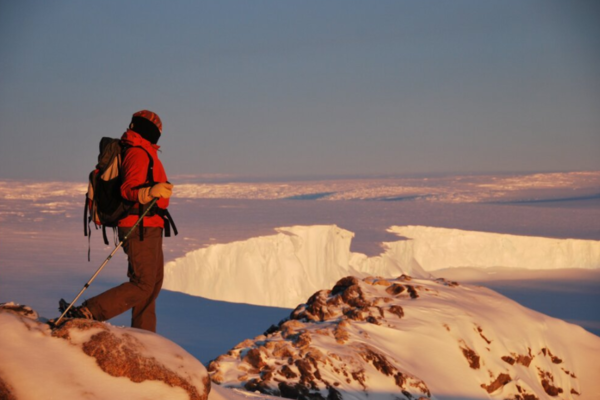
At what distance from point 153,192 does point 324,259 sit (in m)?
34.1

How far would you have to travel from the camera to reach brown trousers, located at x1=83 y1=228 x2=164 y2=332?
19.4 feet

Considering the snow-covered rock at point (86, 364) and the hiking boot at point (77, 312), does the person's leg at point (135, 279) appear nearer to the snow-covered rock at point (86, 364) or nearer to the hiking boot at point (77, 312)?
the hiking boot at point (77, 312)

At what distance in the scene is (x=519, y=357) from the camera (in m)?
13.6

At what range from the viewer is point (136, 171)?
6.04m

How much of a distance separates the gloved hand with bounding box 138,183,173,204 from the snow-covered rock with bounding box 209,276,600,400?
4.14 metres

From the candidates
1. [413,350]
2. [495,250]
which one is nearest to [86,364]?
[413,350]

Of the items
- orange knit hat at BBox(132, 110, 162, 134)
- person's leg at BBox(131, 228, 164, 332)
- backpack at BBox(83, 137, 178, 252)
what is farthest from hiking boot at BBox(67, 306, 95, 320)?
orange knit hat at BBox(132, 110, 162, 134)

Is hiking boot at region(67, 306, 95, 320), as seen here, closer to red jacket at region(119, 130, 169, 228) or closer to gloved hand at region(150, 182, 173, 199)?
red jacket at region(119, 130, 169, 228)

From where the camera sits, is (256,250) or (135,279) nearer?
(135,279)

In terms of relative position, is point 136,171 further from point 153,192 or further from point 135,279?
point 135,279

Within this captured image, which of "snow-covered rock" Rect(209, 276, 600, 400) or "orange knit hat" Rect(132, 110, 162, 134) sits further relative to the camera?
"snow-covered rock" Rect(209, 276, 600, 400)

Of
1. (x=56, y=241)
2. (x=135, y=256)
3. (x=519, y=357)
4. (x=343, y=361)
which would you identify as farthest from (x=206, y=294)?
(x=135, y=256)

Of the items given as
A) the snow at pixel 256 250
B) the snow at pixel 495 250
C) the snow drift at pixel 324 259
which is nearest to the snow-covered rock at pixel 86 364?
the snow at pixel 256 250

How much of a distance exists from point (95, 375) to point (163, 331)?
51.0ft
